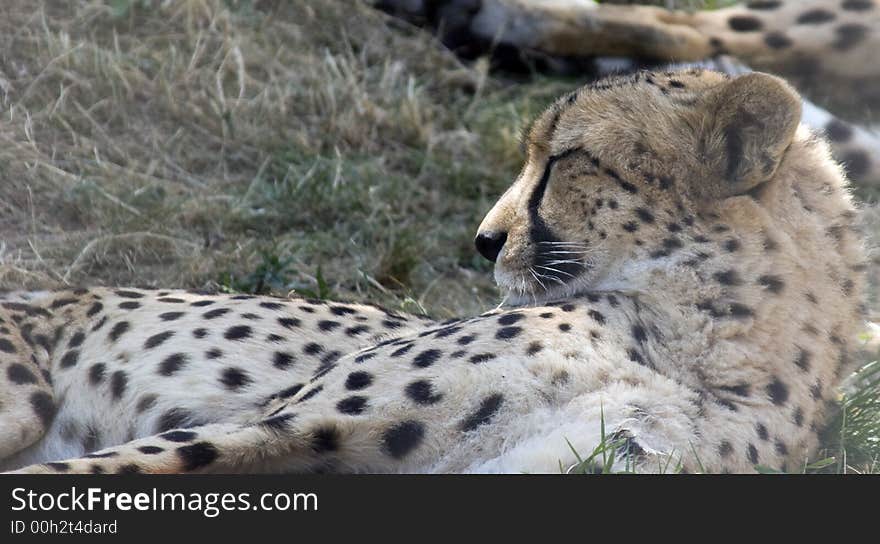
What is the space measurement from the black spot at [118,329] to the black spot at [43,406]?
0.65ft

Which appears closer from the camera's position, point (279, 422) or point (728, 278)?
point (279, 422)

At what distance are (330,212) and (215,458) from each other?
93.3 inches

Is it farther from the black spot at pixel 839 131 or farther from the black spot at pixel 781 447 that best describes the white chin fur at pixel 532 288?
the black spot at pixel 839 131

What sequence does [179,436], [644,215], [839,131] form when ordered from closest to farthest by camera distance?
[179,436] < [644,215] < [839,131]

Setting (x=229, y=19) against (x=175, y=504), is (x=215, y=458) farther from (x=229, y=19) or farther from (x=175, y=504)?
(x=229, y=19)

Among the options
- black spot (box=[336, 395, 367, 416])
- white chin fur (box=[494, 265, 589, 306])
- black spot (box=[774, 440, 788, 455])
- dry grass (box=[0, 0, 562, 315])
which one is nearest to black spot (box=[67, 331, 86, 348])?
dry grass (box=[0, 0, 562, 315])

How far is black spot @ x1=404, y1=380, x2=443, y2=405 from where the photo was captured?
8.36 feet

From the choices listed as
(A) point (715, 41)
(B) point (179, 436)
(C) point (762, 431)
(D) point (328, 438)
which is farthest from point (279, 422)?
(A) point (715, 41)

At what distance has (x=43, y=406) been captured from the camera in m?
3.00

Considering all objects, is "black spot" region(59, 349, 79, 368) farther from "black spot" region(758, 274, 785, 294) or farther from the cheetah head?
"black spot" region(758, 274, 785, 294)

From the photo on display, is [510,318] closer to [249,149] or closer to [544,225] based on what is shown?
[544,225]

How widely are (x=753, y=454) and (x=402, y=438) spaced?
64cm

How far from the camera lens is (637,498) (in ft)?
7.15

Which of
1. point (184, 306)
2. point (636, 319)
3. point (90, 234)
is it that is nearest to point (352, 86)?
point (90, 234)
